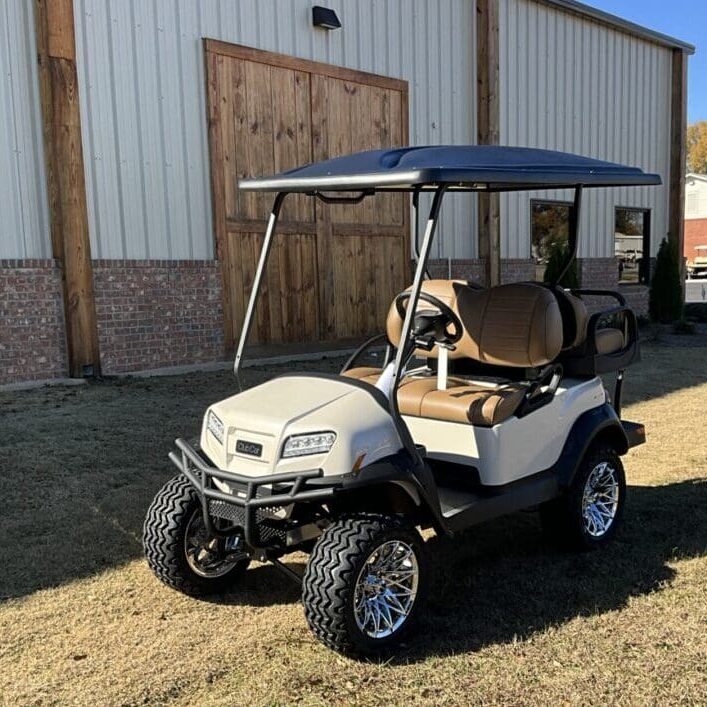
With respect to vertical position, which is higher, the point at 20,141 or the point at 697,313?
the point at 20,141

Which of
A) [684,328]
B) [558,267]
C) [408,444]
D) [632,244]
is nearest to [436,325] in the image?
[408,444]

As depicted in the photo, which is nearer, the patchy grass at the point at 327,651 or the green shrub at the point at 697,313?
the patchy grass at the point at 327,651

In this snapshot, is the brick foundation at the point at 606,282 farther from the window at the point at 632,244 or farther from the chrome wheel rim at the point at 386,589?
the chrome wheel rim at the point at 386,589

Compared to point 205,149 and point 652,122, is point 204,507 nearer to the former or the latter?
point 205,149


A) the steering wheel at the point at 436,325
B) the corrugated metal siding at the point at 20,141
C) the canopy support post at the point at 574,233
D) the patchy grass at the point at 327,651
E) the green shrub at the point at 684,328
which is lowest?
the green shrub at the point at 684,328

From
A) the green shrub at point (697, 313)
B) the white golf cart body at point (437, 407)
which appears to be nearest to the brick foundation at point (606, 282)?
the green shrub at point (697, 313)

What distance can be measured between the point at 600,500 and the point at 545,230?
980cm

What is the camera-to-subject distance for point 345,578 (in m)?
2.69

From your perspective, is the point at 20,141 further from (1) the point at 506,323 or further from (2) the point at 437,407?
(2) the point at 437,407

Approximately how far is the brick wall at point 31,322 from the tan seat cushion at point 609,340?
5302 millimetres

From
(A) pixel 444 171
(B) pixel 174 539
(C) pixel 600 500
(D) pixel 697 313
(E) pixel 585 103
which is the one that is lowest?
(D) pixel 697 313

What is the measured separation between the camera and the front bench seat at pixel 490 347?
3.42 metres

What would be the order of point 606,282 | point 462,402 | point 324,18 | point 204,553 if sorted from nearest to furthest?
point 204,553 < point 462,402 < point 324,18 < point 606,282

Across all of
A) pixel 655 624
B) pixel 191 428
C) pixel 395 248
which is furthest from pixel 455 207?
pixel 655 624
